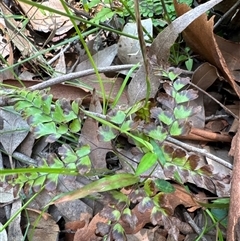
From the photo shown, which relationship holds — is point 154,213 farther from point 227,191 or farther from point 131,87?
point 131,87

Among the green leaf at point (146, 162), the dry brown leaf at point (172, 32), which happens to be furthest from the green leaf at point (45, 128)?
the dry brown leaf at point (172, 32)

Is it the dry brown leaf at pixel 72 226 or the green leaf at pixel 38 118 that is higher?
the green leaf at pixel 38 118

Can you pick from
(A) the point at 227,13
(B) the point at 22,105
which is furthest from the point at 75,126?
(A) the point at 227,13

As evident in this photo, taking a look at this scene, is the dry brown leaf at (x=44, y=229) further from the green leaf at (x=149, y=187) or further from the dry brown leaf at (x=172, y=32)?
the dry brown leaf at (x=172, y=32)

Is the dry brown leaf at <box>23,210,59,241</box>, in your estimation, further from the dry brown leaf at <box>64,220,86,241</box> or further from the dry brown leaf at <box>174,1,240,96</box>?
the dry brown leaf at <box>174,1,240,96</box>

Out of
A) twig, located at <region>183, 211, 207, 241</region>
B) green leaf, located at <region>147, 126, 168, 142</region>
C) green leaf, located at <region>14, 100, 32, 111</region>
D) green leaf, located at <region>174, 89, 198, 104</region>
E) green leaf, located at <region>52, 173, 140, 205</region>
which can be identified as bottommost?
twig, located at <region>183, 211, 207, 241</region>

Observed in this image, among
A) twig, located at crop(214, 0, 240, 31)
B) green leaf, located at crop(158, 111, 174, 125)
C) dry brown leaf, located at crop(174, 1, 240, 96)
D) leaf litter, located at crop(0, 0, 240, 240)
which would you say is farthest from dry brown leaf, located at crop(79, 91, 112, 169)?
twig, located at crop(214, 0, 240, 31)
